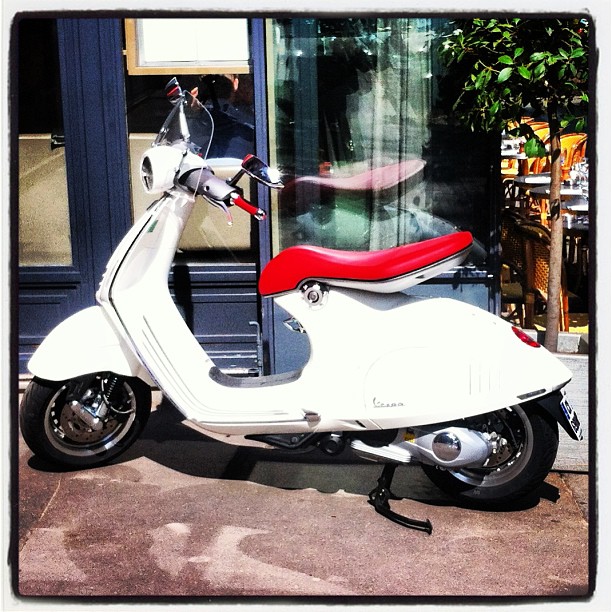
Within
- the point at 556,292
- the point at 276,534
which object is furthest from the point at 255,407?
the point at 556,292

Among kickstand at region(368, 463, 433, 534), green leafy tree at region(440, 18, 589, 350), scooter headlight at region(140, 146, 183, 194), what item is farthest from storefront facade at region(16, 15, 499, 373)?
kickstand at region(368, 463, 433, 534)

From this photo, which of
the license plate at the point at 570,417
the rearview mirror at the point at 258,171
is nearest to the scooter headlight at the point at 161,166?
the rearview mirror at the point at 258,171

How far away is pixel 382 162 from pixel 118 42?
1648 mm

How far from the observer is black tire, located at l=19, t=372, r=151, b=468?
172 inches

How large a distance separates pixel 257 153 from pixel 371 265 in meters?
1.87

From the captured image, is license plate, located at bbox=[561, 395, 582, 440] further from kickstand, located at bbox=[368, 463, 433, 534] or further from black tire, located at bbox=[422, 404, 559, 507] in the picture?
kickstand, located at bbox=[368, 463, 433, 534]

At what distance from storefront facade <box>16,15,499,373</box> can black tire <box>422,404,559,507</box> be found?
1635 mm

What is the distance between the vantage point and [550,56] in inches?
182

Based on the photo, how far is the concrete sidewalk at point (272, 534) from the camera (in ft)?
11.8

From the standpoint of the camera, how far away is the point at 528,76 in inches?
181

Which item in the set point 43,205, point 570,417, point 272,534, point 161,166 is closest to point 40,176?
point 43,205

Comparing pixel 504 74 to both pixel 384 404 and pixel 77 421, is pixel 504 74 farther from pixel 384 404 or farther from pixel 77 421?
pixel 77 421

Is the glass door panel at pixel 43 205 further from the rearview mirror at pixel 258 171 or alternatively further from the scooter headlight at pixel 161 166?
the rearview mirror at pixel 258 171

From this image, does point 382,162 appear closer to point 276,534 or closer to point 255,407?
point 255,407
